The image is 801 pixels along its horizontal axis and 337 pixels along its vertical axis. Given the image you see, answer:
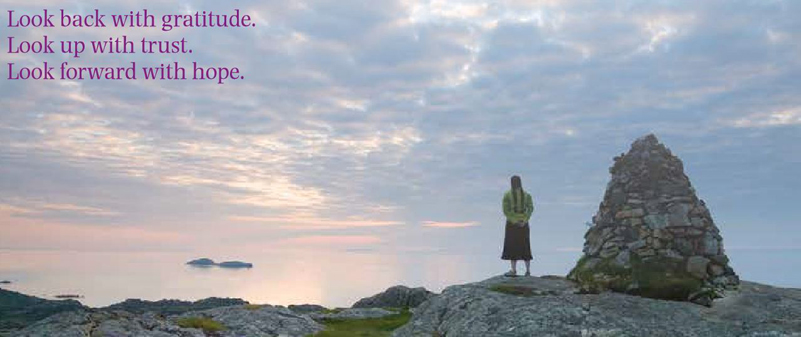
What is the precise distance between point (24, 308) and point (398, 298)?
14738cm

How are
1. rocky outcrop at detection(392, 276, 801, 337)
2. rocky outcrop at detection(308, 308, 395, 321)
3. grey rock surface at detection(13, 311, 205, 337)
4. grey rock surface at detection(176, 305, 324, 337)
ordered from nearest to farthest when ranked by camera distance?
grey rock surface at detection(13, 311, 205, 337), rocky outcrop at detection(392, 276, 801, 337), grey rock surface at detection(176, 305, 324, 337), rocky outcrop at detection(308, 308, 395, 321)

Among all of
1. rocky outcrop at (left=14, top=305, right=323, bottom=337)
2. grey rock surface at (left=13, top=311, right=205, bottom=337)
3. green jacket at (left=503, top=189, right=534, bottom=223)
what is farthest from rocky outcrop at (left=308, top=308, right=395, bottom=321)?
grey rock surface at (left=13, top=311, right=205, bottom=337)

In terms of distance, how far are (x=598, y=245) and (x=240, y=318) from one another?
17.6 meters

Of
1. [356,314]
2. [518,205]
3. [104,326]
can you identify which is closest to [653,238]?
[518,205]

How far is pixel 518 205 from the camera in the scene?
31.3 meters

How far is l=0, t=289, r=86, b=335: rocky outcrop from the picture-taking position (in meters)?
126

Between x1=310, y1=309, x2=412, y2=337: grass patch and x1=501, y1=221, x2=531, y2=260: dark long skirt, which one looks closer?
x1=310, y1=309, x2=412, y2=337: grass patch

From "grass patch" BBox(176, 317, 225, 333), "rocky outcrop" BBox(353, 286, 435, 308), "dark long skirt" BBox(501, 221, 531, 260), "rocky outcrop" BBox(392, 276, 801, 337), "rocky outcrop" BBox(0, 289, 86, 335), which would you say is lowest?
"rocky outcrop" BBox(392, 276, 801, 337)

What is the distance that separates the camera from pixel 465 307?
2534 centimetres

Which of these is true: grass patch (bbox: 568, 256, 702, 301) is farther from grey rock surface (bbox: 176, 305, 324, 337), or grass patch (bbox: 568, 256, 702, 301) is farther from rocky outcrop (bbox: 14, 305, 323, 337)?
rocky outcrop (bbox: 14, 305, 323, 337)

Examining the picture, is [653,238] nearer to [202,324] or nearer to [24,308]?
[202,324]

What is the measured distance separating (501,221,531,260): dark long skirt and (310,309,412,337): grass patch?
6689 mm

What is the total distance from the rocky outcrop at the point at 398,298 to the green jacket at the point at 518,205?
13414 mm

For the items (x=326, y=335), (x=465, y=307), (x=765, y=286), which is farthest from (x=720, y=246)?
(x=326, y=335)
